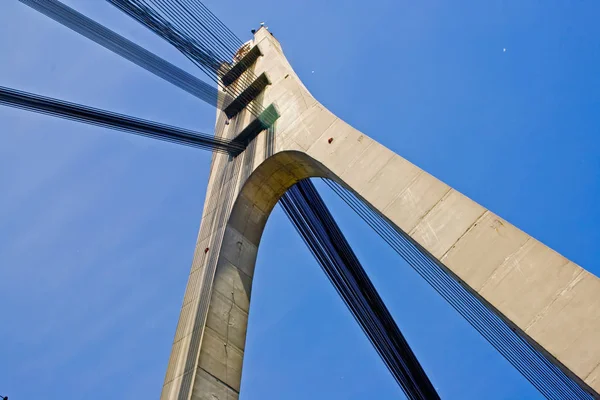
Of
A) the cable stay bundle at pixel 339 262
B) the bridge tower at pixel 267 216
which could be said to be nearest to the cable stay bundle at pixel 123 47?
the bridge tower at pixel 267 216

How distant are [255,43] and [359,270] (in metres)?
7.37

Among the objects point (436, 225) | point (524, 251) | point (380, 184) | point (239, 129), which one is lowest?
point (524, 251)

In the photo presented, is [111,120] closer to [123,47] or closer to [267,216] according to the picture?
[123,47]

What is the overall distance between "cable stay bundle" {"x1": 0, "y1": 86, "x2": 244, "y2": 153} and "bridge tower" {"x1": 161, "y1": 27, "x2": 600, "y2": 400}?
0.79 m

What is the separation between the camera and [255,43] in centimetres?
1759

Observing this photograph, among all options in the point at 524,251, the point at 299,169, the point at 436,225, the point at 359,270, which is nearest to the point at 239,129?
the point at 299,169

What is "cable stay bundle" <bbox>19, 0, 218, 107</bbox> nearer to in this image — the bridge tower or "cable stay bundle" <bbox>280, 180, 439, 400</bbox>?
the bridge tower

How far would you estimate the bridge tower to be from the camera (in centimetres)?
746

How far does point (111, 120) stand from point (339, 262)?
666 cm

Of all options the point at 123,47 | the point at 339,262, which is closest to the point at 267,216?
the point at 339,262

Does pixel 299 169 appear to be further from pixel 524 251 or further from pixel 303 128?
pixel 524 251

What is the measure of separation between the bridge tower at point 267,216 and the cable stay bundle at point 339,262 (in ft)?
2.35

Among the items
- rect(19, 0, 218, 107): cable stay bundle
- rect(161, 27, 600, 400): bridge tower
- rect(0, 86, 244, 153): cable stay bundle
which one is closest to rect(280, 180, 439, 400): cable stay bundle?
rect(161, 27, 600, 400): bridge tower

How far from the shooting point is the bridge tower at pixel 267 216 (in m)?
7.46
